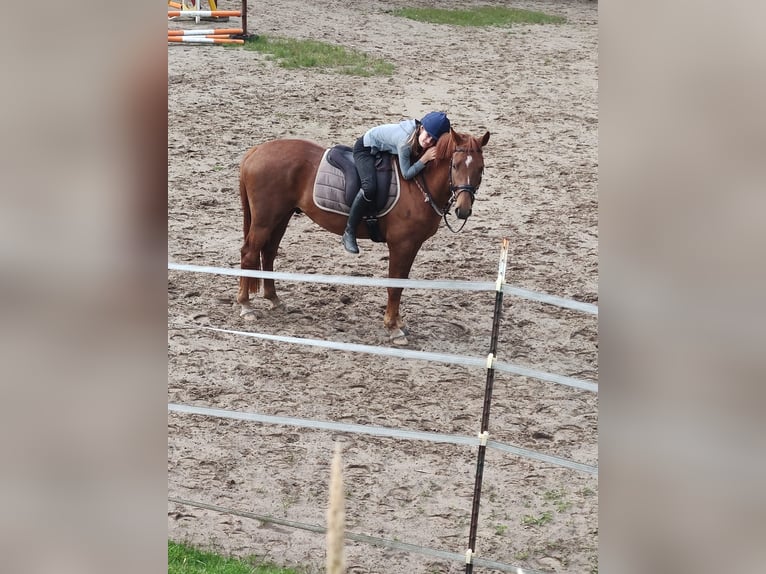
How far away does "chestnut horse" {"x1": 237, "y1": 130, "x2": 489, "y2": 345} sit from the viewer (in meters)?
5.49

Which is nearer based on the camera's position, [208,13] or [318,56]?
[318,56]

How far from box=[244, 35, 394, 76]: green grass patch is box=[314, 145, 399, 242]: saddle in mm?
4868

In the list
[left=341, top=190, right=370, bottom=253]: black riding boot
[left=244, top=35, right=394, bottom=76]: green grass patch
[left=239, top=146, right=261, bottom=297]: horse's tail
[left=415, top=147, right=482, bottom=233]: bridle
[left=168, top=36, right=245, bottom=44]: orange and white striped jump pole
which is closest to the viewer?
[left=415, top=147, right=482, bottom=233]: bridle

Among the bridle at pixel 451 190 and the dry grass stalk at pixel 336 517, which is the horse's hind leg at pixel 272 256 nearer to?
the bridle at pixel 451 190

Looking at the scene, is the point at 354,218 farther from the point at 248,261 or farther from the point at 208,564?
the point at 208,564

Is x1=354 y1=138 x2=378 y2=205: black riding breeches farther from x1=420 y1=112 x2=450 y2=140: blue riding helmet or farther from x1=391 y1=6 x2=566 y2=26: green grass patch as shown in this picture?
x1=391 y1=6 x2=566 y2=26: green grass patch

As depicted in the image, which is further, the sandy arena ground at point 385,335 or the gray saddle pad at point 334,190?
the gray saddle pad at point 334,190

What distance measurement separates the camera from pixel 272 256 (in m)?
6.07

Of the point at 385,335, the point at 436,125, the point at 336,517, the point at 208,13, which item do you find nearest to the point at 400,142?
the point at 436,125

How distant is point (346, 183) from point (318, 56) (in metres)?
5.63

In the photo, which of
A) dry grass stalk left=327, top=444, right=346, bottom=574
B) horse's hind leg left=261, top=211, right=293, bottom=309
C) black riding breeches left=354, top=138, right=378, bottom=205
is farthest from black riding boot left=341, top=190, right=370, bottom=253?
dry grass stalk left=327, top=444, right=346, bottom=574

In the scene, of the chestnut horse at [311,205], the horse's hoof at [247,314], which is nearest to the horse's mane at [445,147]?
the chestnut horse at [311,205]

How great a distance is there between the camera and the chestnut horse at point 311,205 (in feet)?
18.0
